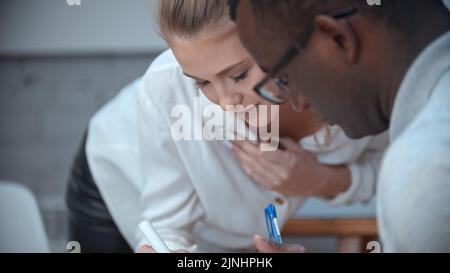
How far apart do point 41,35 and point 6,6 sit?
68 mm

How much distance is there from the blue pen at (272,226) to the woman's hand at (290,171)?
6 centimetres

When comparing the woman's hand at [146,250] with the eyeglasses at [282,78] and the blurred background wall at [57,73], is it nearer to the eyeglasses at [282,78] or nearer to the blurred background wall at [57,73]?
the blurred background wall at [57,73]

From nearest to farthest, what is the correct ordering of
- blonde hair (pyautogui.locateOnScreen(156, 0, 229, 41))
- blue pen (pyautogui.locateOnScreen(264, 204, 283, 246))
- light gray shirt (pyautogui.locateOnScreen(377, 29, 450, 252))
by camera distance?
light gray shirt (pyautogui.locateOnScreen(377, 29, 450, 252)), blonde hair (pyautogui.locateOnScreen(156, 0, 229, 41)), blue pen (pyautogui.locateOnScreen(264, 204, 283, 246))

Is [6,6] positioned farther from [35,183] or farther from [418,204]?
[418,204]

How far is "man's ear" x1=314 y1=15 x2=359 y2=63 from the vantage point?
97cm

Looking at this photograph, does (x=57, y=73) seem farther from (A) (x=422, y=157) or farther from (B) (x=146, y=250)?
(A) (x=422, y=157)

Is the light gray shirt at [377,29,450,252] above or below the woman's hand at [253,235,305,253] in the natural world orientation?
above

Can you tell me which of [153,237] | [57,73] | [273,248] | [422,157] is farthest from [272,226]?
[57,73]

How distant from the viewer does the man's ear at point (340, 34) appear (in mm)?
965

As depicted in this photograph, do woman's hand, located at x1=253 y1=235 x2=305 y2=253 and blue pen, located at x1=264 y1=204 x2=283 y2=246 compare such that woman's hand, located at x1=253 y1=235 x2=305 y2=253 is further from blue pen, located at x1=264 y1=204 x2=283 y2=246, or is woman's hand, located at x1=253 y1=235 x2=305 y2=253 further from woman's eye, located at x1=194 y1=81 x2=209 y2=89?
woman's eye, located at x1=194 y1=81 x2=209 y2=89

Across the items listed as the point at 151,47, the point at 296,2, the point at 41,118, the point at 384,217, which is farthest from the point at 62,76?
the point at 384,217

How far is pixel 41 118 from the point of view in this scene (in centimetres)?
124

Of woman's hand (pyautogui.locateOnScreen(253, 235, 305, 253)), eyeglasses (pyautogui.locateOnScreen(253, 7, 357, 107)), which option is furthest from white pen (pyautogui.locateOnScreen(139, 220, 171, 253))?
eyeglasses (pyautogui.locateOnScreen(253, 7, 357, 107))
